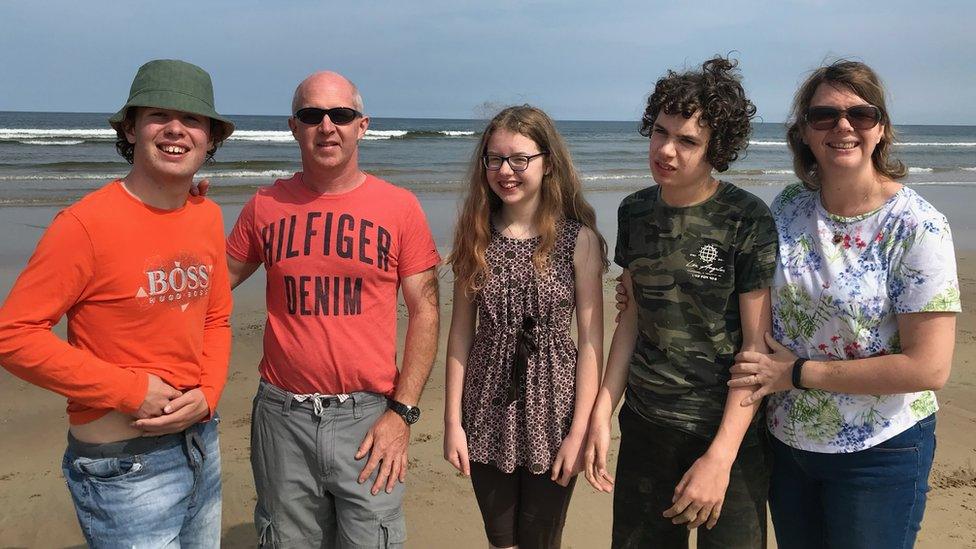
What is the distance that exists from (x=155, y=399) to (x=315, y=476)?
682 mm

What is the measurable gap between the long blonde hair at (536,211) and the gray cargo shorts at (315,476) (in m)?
0.63

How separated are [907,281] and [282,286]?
2.08m

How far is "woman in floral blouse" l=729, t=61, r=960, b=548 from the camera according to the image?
226 centimetres

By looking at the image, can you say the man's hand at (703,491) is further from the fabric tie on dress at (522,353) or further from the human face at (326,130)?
the human face at (326,130)

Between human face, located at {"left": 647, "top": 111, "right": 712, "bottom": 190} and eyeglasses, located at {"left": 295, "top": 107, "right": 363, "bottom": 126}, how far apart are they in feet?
3.65

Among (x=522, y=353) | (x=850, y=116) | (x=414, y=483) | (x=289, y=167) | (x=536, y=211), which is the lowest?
(x=289, y=167)

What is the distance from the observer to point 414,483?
14.6ft

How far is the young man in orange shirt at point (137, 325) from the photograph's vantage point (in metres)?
2.14

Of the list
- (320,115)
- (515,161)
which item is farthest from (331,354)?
(515,161)

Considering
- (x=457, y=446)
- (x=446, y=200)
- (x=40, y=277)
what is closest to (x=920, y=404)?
(x=457, y=446)

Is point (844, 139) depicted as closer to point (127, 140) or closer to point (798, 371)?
point (798, 371)

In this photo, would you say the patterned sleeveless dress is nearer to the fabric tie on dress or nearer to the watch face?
the fabric tie on dress

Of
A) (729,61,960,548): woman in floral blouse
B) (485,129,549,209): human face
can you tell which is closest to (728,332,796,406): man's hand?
(729,61,960,548): woman in floral blouse

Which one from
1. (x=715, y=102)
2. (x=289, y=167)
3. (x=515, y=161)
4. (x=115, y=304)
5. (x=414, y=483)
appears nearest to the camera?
(x=115, y=304)
